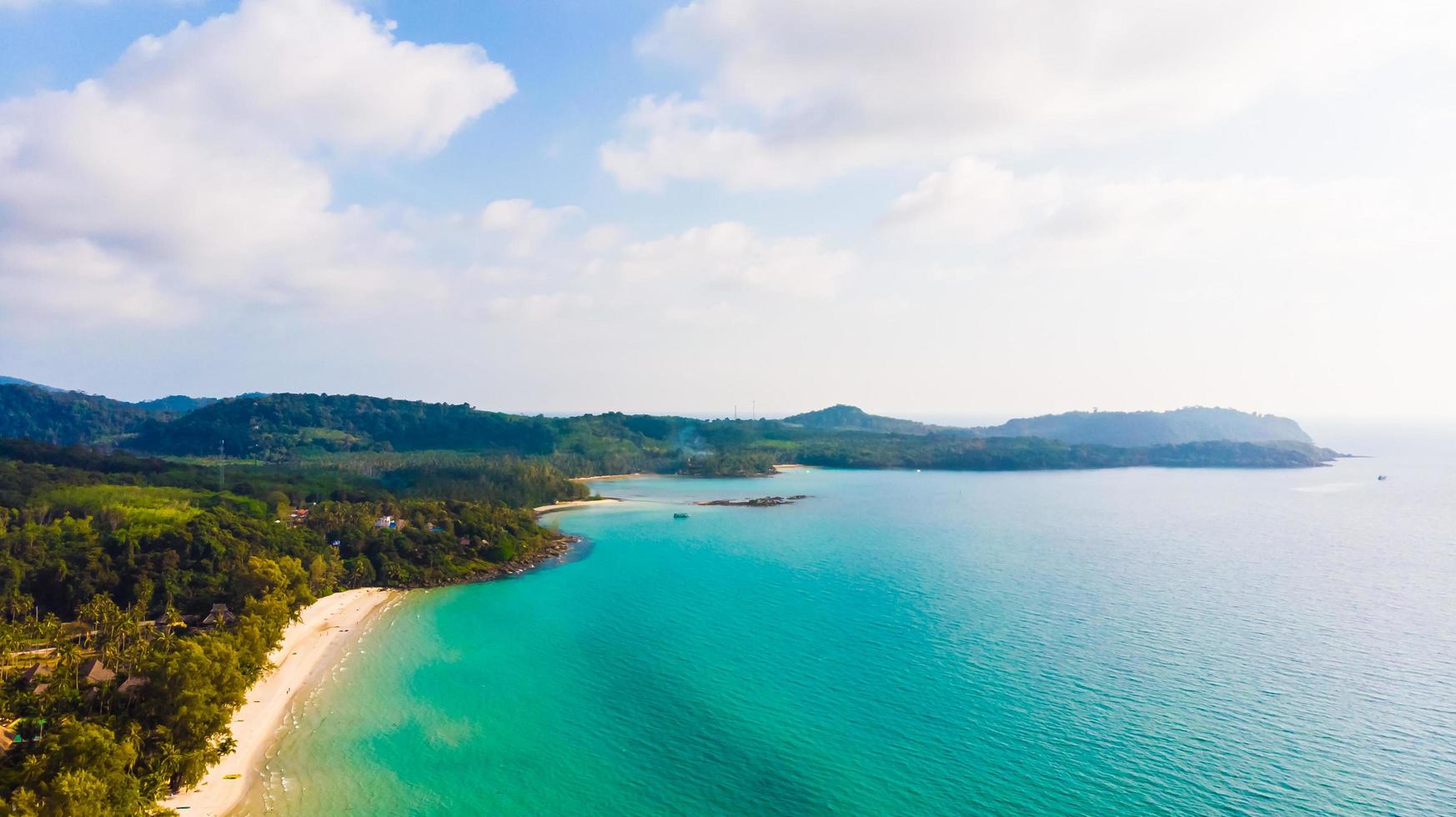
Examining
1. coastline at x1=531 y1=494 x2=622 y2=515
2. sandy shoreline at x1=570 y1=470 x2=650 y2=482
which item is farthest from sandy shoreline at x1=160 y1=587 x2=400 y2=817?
sandy shoreline at x1=570 y1=470 x2=650 y2=482

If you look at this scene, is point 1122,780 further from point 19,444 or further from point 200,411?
point 200,411

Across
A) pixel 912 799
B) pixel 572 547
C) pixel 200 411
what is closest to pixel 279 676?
pixel 912 799

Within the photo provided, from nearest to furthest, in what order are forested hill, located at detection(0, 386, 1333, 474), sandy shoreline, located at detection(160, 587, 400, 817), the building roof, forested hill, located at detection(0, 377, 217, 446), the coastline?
sandy shoreline, located at detection(160, 587, 400, 817), the building roof, the coastline, forested hill, located at detection(0, 386, 1333, 474), forested hill, located at detection(0, 377, 217, 446)

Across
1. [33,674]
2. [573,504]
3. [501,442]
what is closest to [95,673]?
[33,674]

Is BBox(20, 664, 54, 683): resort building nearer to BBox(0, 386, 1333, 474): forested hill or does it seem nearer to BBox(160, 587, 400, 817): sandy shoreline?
BBox(160, 587, 400, 817): sandy shoreline

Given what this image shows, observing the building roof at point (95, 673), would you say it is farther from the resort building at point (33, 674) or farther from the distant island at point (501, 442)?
the distant island at point (501, 442)

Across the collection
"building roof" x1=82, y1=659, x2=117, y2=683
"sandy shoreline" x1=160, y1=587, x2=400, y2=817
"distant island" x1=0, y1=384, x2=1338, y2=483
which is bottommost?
"sandy shoreline" x1=160, y1=587, x2=400, y2=817
